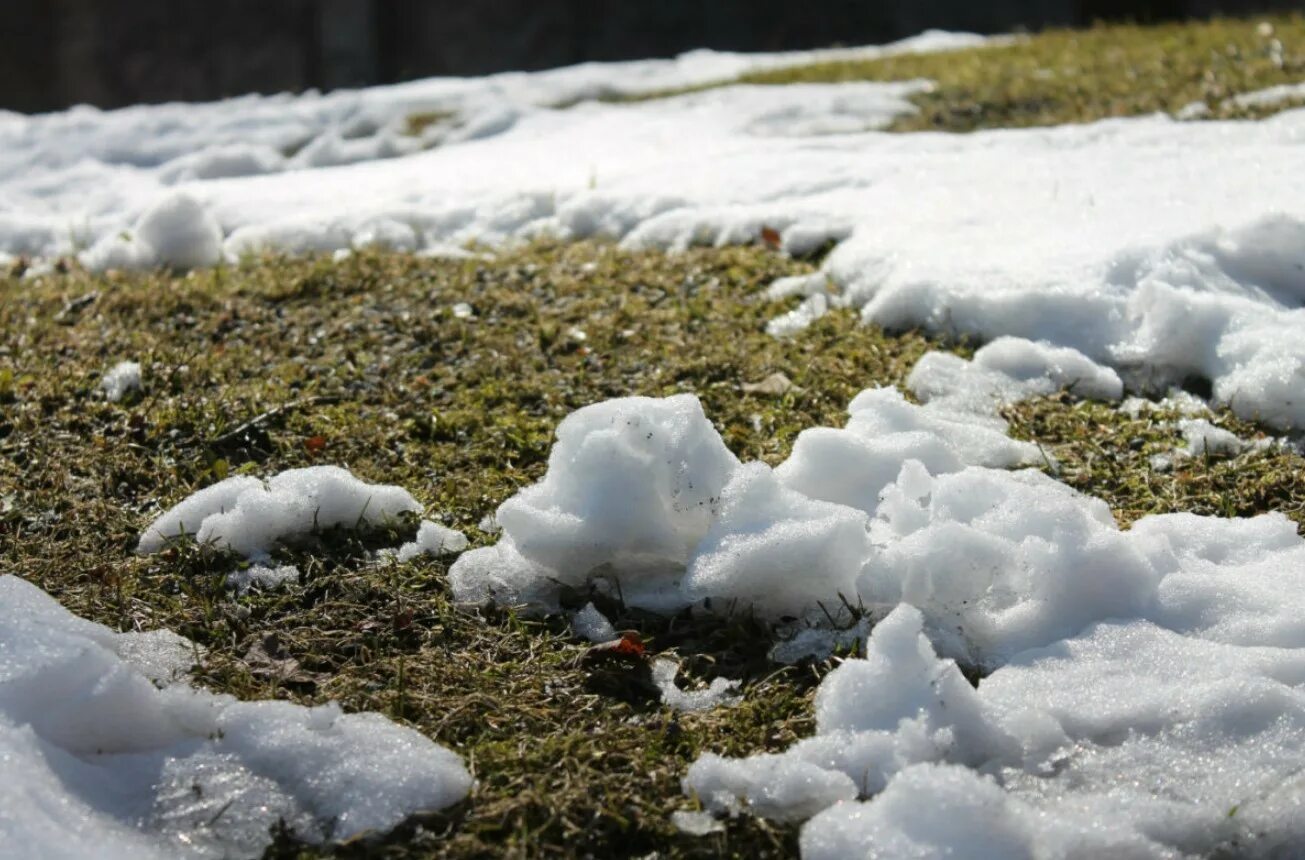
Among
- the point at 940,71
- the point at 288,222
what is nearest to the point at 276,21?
the point at 940,71

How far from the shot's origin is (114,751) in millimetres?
1996

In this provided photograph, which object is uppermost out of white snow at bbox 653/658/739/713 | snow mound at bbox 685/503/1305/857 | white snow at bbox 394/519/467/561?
snow mound at bbox 685/503/1305/857

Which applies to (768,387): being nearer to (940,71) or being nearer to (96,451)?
(96,451)

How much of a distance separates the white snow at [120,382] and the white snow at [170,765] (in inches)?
56.3

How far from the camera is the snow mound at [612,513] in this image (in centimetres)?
246

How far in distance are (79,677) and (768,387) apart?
73.4 inches

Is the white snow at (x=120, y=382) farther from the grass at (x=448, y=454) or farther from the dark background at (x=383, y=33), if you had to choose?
the dark background at (x=383, y=33)

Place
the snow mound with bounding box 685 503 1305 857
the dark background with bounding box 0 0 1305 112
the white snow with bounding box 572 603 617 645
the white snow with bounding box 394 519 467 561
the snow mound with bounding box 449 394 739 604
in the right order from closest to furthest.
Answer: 1. the snow mound with bounding box 685 503 1305 857
2. the white snow with bounding box 572 603 617 645
3. the snow mound with bounding box 449 394 739 604
4. the white snow with bounding box 394 519 467 561
5. the dark background with bounding box 0 0 1305 112

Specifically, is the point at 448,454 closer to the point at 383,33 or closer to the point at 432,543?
the point at 432,543

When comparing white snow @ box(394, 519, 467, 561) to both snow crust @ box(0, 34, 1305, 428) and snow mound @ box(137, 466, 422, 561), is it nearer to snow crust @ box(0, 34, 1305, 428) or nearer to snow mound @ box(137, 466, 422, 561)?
snow mound @ box(137, 466, 422, 561)

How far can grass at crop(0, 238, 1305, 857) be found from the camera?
2.06 meters

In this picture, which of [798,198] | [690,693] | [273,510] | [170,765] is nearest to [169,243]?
[798,198]

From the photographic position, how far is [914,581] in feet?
7.63

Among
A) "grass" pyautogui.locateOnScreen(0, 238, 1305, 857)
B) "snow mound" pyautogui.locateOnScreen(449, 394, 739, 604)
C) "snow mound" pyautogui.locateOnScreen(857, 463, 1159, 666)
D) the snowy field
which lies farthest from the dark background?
"snow mound" pyautogui.locateOnScreen(857, 463, 1159, 666)
